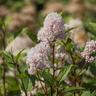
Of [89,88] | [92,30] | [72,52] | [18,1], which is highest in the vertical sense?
[18,1]

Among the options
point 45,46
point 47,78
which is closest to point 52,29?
point 45,46

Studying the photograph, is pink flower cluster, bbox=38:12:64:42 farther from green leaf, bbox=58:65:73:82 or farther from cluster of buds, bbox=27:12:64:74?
green leaf, bbox=58:65:73:82

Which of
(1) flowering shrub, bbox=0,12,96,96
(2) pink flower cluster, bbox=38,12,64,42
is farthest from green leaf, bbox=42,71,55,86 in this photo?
(2) pink flower cluster, bbox=38,12,64,42

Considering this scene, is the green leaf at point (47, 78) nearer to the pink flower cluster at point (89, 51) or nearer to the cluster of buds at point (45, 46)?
the cluster of buds at point (45, 46)

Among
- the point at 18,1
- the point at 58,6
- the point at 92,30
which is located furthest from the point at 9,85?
the point at 18,1

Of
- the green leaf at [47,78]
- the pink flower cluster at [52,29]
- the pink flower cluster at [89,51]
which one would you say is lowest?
the green leaf at [47,78]

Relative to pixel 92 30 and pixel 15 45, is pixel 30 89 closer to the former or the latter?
pixel 92 30

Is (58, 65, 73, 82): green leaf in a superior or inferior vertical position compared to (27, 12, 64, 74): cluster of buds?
inferior

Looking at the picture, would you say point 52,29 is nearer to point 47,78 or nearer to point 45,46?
point 45,46

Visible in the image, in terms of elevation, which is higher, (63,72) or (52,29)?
(52,29)

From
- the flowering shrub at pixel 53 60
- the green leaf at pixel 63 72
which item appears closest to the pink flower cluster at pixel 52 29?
the flowering shrub at pixel 53 60

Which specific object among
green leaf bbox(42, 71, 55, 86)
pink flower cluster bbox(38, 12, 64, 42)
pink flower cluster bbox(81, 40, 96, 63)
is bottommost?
green leaf bbox(42, 71, 55, 86)
